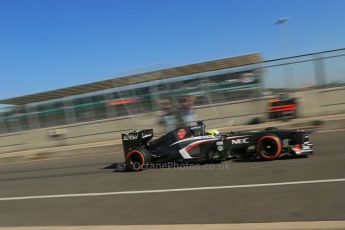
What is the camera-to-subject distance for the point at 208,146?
36.7 feet

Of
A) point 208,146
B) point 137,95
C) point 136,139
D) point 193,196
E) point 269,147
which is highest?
point 137,95

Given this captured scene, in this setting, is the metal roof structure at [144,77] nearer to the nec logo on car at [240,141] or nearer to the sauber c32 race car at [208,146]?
the sauber c32 race car at [208,146]

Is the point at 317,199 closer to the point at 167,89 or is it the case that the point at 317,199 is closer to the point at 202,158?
the point at 202,158

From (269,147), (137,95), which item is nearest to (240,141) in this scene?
(269,147)

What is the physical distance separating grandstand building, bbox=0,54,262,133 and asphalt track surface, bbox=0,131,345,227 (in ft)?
14.4

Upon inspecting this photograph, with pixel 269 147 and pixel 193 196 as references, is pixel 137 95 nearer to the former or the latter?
pixel 269 147

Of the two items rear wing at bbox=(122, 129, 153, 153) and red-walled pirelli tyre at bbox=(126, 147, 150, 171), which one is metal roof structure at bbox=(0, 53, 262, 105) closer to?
rear wing at bbox=(122, 129, 153, 153)

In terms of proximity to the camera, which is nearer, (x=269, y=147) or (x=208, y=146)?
(x=269, y=147)

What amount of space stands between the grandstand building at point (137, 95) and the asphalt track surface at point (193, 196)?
438 cm

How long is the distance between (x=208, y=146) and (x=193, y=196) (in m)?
3.07

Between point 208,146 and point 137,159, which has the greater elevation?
point 208,146

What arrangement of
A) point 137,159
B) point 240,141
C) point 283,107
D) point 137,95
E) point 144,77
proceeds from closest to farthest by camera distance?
point 240,141
point 137,159
point 144,77
point 137,95
point 283,107

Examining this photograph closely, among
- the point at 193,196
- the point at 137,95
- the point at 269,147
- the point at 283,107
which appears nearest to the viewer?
the point at 193,196

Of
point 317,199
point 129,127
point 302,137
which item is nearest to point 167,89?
point 129,127
